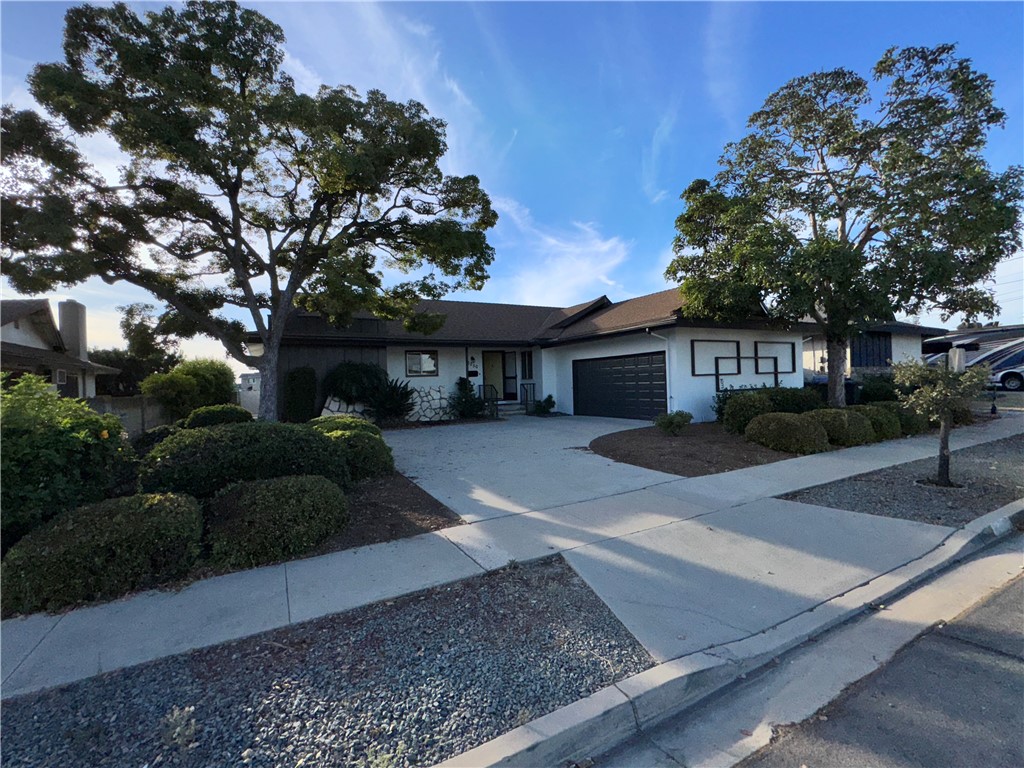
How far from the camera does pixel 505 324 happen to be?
19.8 metres

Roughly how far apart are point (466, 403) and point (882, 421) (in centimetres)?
1150

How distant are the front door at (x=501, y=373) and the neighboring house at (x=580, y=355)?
0.04m

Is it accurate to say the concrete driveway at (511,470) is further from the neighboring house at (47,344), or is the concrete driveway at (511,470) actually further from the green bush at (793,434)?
the neighboring house at (47,344)

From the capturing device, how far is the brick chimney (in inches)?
816

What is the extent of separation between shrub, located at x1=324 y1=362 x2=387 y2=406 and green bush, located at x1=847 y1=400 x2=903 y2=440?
41.7 feet

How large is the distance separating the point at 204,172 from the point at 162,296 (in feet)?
12.0

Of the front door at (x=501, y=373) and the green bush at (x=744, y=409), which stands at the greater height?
the front door at (x=501, y=373)

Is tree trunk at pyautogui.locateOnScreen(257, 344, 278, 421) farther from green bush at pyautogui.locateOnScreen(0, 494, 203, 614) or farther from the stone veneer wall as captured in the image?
green bush at pyautogui.locateOnScreen(0, 494, 203, 614)

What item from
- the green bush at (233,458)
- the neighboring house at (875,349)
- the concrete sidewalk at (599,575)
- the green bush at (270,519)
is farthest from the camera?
the neighboring house at (875,349)

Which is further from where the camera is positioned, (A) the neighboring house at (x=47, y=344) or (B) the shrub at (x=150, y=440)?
(A) the neighboring house at (x=47, y=344)

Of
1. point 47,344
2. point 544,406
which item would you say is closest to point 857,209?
point 544,406

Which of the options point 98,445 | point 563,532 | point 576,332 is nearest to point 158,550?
point 98,445

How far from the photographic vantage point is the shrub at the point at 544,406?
693 inches

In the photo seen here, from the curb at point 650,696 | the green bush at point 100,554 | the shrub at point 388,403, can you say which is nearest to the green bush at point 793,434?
the curb at point 650,696
